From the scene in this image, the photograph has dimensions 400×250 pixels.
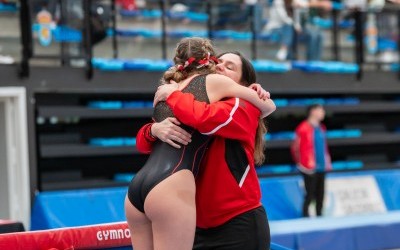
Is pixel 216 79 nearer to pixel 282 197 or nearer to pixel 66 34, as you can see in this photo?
pixel 66 34

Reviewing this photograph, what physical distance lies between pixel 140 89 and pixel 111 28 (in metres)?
1.07

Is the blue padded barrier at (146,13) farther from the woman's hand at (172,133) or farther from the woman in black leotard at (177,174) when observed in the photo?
the woman's hand at (172,133)

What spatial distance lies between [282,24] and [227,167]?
994 centimetres

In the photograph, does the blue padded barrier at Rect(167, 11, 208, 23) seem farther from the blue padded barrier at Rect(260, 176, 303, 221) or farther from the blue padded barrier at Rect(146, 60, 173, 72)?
the blue padded barrier at Rect(260, 176, 303, 221)

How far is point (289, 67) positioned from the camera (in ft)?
43.6

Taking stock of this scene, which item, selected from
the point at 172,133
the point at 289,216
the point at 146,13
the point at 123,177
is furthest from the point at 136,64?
the point at 172,133

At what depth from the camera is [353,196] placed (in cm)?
1224

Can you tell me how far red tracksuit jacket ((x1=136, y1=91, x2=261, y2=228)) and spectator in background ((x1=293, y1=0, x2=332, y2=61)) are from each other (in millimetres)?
10032

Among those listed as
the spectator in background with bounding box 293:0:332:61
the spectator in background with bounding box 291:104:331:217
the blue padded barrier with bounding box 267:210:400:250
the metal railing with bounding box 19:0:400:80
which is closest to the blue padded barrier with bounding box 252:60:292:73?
the metal railing with bounding box 19:0:400:80

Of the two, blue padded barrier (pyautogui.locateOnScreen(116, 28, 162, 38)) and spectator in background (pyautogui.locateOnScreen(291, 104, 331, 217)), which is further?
blue padded barrier (pyautogui.locateOnScreen(116, 28, 162, 38))

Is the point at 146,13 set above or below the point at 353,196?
above

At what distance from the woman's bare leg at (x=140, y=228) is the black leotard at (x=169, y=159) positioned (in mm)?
31

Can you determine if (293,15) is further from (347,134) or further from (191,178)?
(191,178)

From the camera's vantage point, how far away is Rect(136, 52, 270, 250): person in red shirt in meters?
3.46
